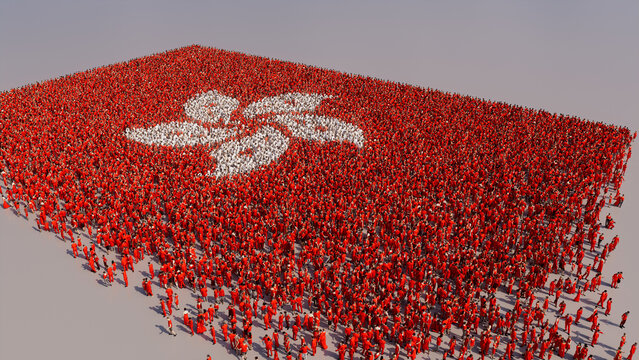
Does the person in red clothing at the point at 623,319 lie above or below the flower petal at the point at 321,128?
below

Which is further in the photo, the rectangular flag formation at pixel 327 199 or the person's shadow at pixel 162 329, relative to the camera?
the rectangular flag formation at pixel 327 199

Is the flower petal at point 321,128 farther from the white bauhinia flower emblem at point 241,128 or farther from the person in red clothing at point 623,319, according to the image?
the person in red clothing at point 623,319

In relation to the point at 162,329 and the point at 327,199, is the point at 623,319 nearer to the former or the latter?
the point at 327,199

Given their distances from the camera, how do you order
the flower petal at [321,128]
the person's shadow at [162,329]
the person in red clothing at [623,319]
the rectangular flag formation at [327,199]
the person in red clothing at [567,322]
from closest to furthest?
the person in red clothing at [567,322]
the person's shadow at [162,329]
the person in red clothing at [623,319]
the rectangular flag formation at [327,199]
the flower petal at [321,128]

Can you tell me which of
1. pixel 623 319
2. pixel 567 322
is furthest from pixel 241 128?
pixel 623 319

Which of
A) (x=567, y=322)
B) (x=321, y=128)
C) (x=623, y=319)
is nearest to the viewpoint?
(x=567, y=322)

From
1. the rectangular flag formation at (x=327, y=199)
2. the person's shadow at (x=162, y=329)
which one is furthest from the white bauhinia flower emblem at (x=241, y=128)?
the person's shadow at (x=162, y=329)

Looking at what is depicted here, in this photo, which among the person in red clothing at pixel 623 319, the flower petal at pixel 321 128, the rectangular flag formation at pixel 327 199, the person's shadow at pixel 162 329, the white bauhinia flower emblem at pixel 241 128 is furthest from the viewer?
the flower petal at pixel 321 128

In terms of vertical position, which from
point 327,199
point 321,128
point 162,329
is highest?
point 321,128
